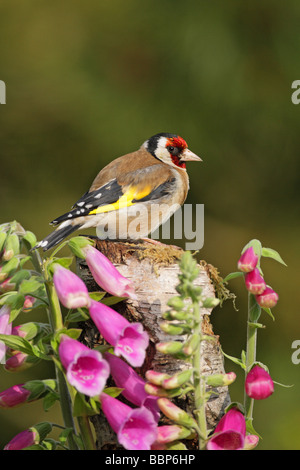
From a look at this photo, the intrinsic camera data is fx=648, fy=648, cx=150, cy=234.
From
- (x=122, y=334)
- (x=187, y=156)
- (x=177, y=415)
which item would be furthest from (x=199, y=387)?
(x=187, y=156)

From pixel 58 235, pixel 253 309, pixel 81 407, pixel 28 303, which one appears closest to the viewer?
pixel 81 407

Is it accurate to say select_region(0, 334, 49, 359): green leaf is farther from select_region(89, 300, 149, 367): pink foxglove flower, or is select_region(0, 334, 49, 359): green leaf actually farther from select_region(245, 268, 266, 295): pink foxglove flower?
select_region(245, 268, 266, 295): pink foxglove flower

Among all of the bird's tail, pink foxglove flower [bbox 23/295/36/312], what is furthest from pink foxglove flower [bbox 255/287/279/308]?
the bird's tail

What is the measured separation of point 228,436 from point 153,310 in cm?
34

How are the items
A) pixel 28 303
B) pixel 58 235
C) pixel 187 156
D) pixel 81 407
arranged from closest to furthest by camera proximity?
pixel 81 407 < pixel 28 303 < pixel 58 235 < pixel 187 156

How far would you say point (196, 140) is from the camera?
9.92 ft

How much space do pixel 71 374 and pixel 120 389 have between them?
14cm

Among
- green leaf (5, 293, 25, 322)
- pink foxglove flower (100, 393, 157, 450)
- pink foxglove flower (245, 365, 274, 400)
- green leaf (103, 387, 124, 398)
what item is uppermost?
green leaf (5, 293, 25, 322)

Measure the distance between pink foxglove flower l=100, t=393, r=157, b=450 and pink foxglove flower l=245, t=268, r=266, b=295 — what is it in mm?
276

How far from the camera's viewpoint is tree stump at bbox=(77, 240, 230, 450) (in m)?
1.30

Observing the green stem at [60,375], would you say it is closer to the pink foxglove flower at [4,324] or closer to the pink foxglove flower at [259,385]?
the pink foxglove flower at [4,324]

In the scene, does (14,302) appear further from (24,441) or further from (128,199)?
(128,199)

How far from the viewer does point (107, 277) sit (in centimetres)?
121
